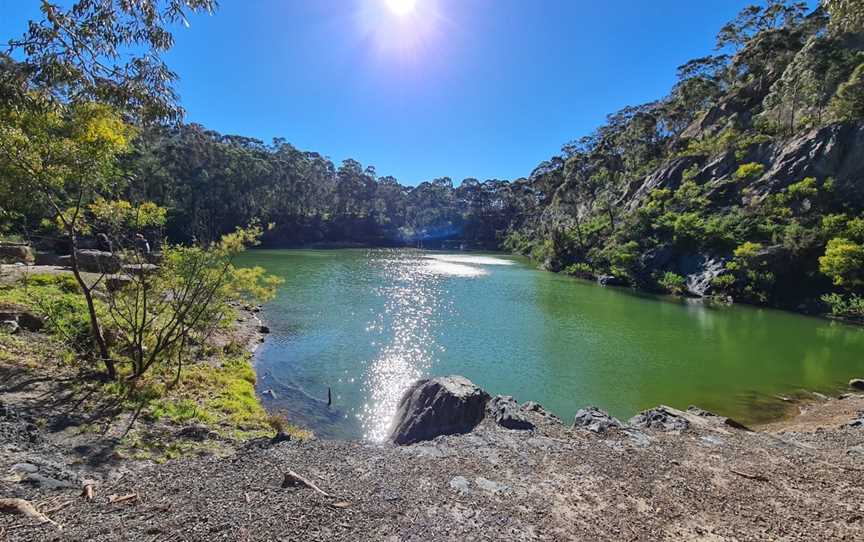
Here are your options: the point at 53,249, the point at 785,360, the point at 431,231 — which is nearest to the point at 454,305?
the point at 785,360

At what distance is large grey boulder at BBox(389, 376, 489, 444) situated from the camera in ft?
38.9

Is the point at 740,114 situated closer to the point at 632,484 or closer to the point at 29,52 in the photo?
the point at 632,484

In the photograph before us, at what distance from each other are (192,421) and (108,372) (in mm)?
3166

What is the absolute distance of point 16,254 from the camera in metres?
23.4

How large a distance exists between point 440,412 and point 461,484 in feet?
15.1

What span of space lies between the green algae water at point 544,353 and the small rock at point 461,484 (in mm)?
6114

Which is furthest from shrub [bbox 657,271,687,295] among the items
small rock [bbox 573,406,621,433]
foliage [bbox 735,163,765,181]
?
small rock [bbox 573,406,621,433]

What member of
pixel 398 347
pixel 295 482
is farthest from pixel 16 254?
pixel 295 482

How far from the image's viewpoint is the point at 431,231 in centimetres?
12644

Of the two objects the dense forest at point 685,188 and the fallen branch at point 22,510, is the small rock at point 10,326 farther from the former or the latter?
the fallen branch at point 22,510

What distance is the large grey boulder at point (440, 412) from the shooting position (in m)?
11.8

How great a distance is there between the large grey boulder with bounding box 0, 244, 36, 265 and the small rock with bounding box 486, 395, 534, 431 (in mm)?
25907

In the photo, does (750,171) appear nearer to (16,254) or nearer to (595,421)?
(595,421)

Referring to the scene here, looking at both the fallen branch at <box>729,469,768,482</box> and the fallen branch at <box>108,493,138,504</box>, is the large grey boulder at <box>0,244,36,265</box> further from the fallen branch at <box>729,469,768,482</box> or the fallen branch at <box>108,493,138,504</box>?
the fallen branch at <box>729,469,768,482</box>
